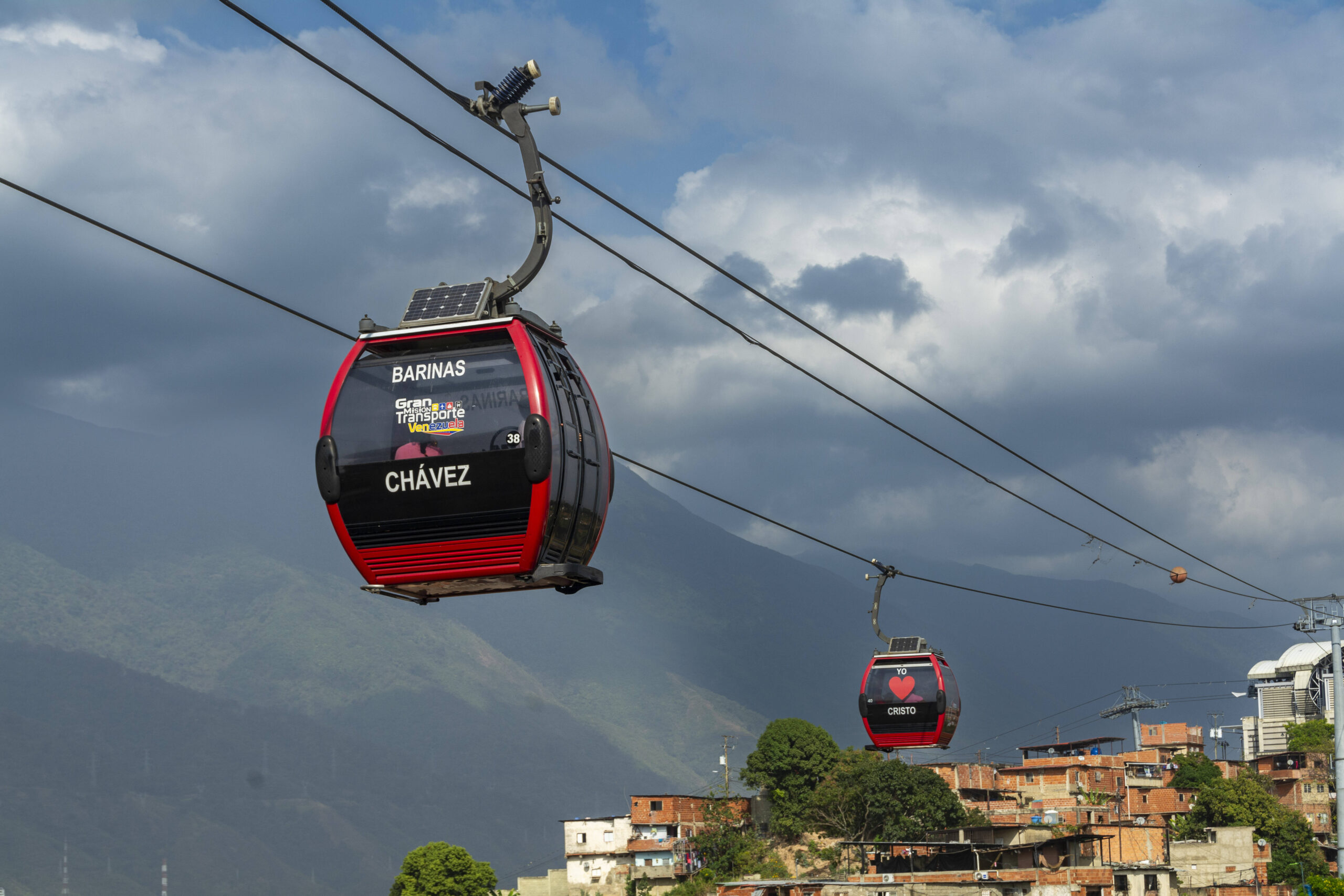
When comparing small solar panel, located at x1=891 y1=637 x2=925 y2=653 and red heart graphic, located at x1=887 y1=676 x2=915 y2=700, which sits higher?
small solar panel, located at x1=891 y1=637 x2=925 y2=653

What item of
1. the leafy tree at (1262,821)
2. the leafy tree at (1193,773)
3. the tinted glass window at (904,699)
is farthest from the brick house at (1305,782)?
the tinted glass window at (904,699)

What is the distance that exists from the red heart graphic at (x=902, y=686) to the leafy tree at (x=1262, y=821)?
235 ft

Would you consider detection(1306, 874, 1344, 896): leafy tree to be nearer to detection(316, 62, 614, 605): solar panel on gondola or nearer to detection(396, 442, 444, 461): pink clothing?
detection(316, 62, 614, 605): solar panel on gondola

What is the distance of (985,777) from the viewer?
374 ft

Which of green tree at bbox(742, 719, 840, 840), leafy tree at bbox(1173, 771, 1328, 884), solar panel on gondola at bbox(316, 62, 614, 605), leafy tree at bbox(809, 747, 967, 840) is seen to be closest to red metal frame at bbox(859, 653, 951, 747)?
solar panel on gondola at bbox(316, 62, 614, 605)

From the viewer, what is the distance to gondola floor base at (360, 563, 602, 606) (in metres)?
13.8

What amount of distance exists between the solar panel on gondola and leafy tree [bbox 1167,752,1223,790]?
113526mm

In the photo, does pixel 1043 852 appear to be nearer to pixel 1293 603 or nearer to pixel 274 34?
pixel 1293 603

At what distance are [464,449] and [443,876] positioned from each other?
120086 mm

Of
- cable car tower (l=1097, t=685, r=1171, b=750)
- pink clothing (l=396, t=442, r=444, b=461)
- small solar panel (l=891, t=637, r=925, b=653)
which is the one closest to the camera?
pink clothing (l=396, t=442, r=444, b=461)

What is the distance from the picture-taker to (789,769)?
118m

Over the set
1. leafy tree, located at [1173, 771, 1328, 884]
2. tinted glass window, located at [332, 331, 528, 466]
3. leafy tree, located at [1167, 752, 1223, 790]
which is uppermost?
tinted glass window, located at [332, 331, 528, 466]

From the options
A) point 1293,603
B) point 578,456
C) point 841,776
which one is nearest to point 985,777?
point 841,776

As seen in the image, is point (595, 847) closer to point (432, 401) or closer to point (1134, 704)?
point (1134, 704)
